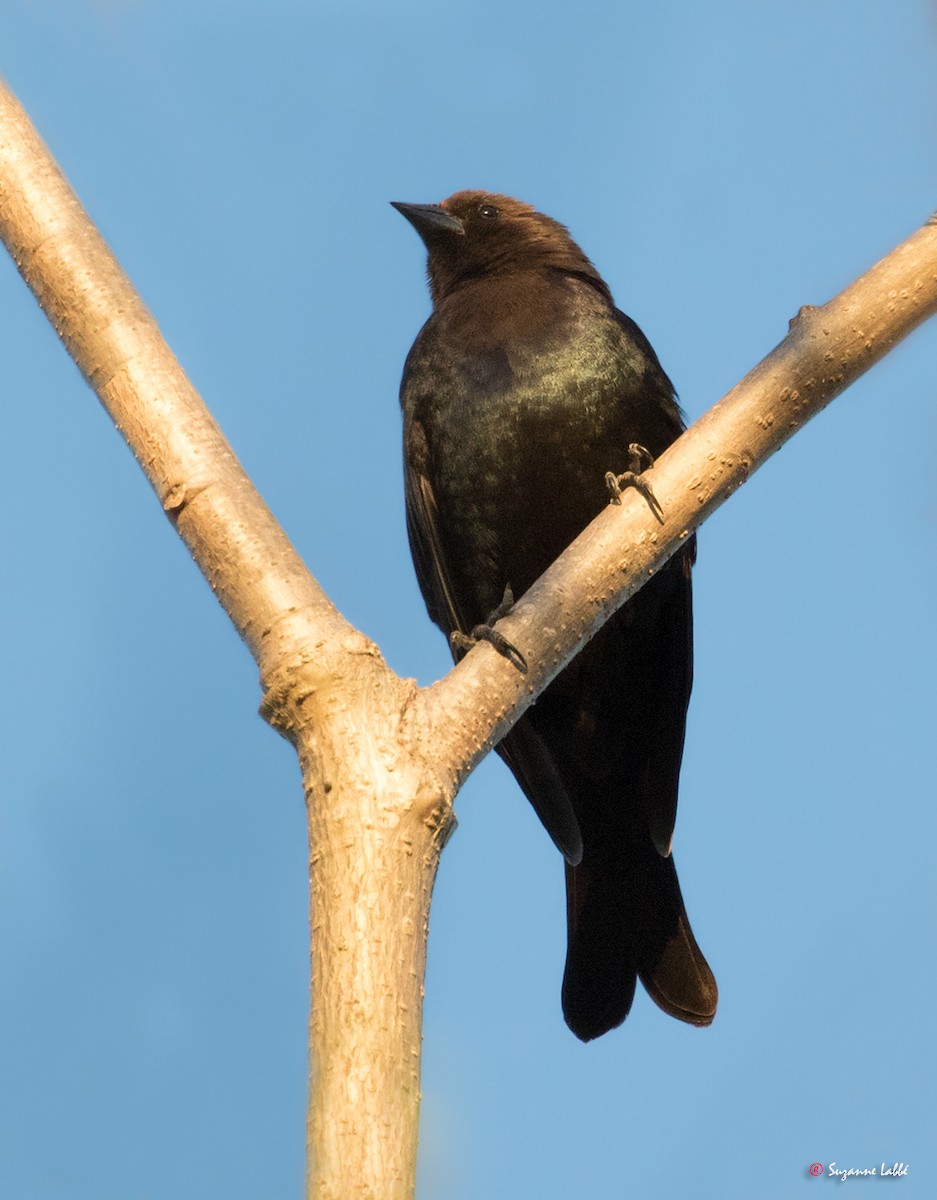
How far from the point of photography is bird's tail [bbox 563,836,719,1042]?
4559 mm

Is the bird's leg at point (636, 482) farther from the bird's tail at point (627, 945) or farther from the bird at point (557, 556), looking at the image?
the bird's tail at point (627, 945)

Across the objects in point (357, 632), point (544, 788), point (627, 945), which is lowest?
point (357, 632)

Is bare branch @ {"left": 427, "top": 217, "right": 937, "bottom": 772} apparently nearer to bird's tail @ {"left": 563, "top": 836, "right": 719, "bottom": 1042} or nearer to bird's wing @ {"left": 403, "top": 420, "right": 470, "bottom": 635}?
bird's wing @ {"left": 403, "top": 420, "right": 470, "bottom": 635}

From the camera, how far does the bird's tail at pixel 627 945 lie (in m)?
4.56

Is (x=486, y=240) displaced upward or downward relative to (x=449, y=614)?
upward

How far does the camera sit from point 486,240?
17.5 feet

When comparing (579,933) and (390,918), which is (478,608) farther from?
(390,918)

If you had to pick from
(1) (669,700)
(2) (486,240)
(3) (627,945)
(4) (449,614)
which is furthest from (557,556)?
(2) (486,240)

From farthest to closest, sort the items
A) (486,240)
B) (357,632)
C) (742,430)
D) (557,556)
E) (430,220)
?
(430,220)
(486,240)
(557,556)
(742,430)
(357,632)

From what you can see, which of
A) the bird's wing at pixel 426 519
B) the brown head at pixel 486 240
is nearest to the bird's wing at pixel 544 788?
the bird's wing at pixel 426 519

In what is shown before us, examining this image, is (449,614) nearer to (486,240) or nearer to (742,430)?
(486,240)

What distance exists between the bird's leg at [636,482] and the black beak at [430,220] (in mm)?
1454

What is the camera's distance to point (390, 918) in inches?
84.0

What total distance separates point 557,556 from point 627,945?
1.24m
